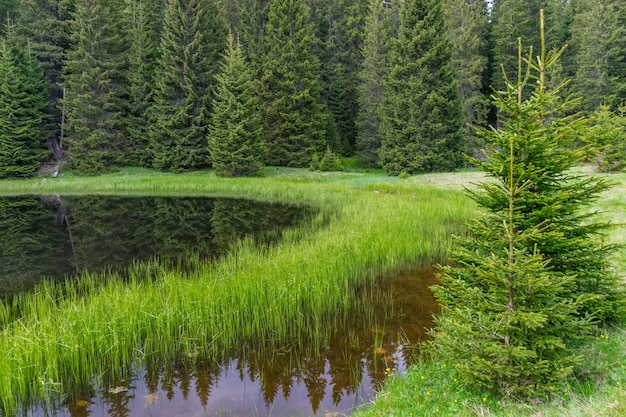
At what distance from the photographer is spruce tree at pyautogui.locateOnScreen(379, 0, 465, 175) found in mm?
30047

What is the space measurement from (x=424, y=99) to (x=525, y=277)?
29095 millimetres

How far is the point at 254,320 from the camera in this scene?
6133mm

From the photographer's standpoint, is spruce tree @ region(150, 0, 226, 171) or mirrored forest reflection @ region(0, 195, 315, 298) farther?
spruce tree @ region(150, 0, 226, 171)

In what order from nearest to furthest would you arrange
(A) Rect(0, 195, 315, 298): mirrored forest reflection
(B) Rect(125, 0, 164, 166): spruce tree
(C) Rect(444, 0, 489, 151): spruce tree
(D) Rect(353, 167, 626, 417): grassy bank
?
(D) Rect(353, 167, 626, 417): grassy bank → (A) Rect(0, 195, 315, 298): mirrored forest reflection → (B) Rect(125, 0, 164, 166): spruce tree → (C) Rect(444, 0, 489, 151): spruce tree

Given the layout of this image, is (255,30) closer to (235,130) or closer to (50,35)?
(235,130)

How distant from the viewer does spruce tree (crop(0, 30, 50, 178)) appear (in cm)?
3209

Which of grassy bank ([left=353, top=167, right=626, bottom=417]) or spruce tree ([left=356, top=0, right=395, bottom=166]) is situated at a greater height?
spruce tree ([left=356, top=0, right=395, bottom=166])

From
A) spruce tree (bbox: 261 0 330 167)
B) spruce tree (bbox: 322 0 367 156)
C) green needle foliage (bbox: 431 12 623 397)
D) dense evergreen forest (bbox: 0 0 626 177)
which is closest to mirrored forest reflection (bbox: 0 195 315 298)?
green needle foliage (bbox: 431 12 623 397)

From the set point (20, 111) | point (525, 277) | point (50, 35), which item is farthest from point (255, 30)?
point (525, 277)

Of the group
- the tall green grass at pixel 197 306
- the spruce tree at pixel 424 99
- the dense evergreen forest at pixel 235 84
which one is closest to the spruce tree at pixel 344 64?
the dense evergreen forest at pixel 235 84

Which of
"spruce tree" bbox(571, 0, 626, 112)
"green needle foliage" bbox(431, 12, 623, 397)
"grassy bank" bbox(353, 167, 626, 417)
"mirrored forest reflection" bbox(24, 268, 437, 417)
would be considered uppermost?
"spruce tree" bbox(571, 0, 626, 112)

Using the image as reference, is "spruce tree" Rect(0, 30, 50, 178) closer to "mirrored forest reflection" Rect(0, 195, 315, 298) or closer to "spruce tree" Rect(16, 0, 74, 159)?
"spruce tree" Rect(16, 0, 74, 159)

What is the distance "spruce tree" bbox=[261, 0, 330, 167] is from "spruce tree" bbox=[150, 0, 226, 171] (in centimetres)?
539

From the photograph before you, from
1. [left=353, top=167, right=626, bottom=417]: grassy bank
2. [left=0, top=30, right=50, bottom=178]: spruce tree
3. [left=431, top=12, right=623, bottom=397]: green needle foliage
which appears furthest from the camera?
[left=0, top=30, right=50, bottom=178]: spruce tree
